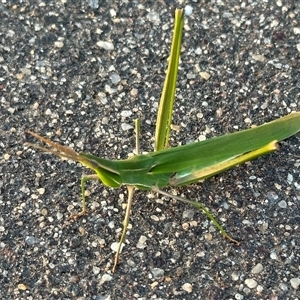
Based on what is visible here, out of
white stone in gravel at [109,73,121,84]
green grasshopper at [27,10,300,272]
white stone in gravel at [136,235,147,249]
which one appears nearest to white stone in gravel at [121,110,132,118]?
white stone in gravel at [109,73,121,84]

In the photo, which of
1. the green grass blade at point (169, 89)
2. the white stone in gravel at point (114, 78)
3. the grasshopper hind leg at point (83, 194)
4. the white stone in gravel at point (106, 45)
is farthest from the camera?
the white stone in gravel at point (106, 45)

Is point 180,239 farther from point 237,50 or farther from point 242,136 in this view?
point 237,50

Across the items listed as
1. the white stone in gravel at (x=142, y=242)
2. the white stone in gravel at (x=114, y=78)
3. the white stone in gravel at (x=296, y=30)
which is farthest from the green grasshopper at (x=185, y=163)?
the white stone in gravel at (x=296, y=30)

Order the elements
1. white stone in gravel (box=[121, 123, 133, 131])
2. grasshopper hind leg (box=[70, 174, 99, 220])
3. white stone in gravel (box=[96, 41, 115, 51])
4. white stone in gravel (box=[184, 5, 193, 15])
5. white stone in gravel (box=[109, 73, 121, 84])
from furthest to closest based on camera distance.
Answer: white stone in gravel (box=[184, 5, 193, 15])
white stone in gravel (box=[96, 41, 115, 51])
white stone in gravel (box=[109, 73, 121, 84])
white stone in gravel (box=[121, 123, 133, 131])
grasshopper hind leg (box=[70, 174, 99, 220])

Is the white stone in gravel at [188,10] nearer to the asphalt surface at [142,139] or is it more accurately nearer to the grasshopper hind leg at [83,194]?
the asphalt surface at [142,139]

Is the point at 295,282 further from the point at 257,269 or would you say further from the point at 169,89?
the point at 169,89

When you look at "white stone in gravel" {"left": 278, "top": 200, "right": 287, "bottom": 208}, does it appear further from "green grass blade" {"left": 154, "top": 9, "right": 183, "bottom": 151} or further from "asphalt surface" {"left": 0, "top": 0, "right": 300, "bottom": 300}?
"green grass blade" {"left": 154, "top": 9, "right": 183, "bottom": 151}

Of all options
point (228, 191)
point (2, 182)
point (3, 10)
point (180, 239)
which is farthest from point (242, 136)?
point (3, 10)
